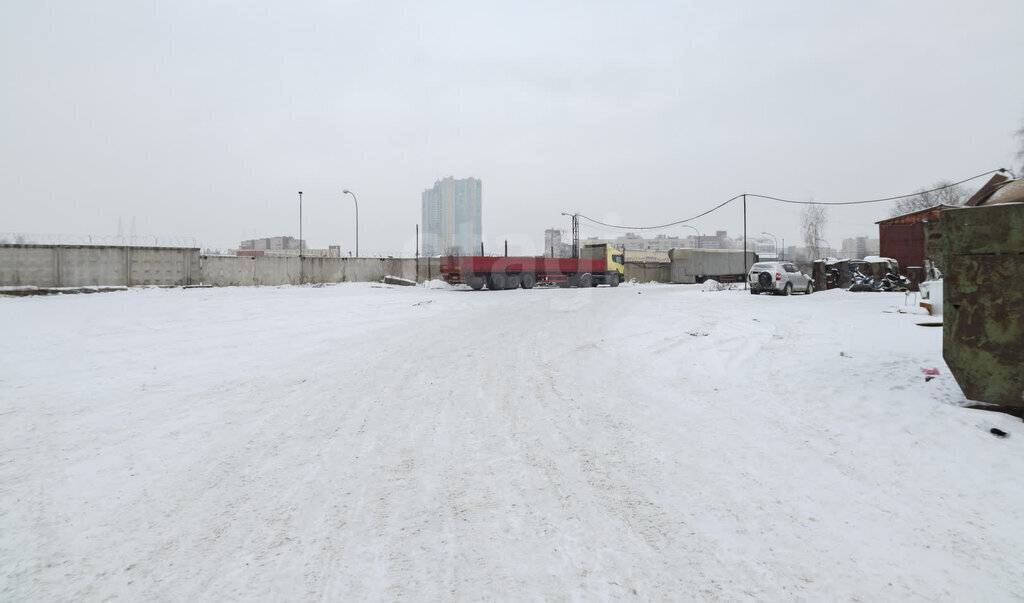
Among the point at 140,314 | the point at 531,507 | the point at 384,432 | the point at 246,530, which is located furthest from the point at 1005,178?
the point at 140,314

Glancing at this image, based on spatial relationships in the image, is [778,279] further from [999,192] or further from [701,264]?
[701,264]

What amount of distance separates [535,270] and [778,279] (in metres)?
13.9

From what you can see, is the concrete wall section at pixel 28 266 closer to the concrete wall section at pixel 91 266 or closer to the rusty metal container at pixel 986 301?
the concrete wall section at pixel 91 266

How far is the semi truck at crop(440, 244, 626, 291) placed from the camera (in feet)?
92.1

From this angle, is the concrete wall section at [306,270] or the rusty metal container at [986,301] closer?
Answer: the rusty metal container at [986,301]

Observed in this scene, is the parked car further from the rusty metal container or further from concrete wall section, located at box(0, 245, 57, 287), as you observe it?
concrete wall section, located at box(0, 245, 57, 287)

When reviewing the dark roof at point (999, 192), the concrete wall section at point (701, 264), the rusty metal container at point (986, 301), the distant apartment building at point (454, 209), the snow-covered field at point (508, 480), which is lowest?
the snow-covered field at point (508, 480)

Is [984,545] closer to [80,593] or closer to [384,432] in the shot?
[384,432]

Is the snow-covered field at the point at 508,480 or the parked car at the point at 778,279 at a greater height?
the parked car at the point at 778,279

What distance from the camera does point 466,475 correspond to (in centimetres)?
366

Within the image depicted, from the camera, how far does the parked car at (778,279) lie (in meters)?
21.7

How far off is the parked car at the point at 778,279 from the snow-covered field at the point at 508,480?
49.3 feet

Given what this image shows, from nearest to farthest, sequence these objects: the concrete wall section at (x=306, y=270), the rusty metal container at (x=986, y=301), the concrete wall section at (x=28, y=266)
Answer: the rusty metal container at (x=986, y=301) → the concrete wall section at (x=28, y=266) → the concrete wall section at (x=306, y=270)

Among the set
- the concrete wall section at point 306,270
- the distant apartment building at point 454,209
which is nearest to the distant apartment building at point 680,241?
the distant apartment building at point 454,209
